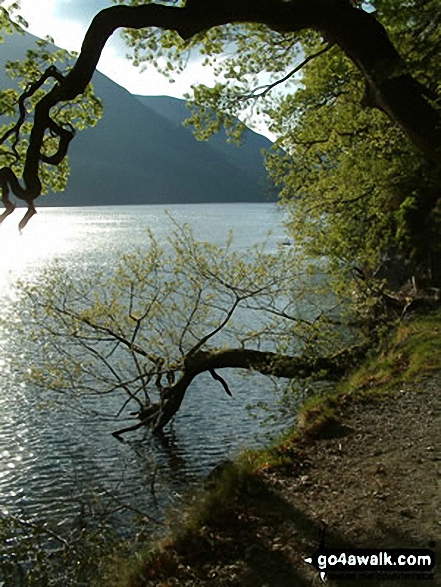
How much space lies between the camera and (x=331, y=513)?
6.59 metres

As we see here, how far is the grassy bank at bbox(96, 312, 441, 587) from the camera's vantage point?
595 centimetres

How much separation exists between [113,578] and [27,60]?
8275mm

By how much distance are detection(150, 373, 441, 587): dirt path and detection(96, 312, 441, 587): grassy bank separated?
2cm

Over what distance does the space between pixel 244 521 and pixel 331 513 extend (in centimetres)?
101

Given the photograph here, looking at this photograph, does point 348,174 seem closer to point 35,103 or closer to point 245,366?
point 245,366

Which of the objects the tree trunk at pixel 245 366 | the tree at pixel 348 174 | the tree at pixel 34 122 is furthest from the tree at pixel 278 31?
the tree trunk at pixel 245 366

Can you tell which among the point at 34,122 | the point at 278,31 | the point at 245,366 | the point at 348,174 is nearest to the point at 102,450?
the point at 245,366

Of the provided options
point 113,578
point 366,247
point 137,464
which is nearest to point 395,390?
point 113,578

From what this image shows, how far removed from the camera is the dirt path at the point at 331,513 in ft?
18.9

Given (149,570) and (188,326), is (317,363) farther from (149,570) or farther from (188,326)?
(149,570)

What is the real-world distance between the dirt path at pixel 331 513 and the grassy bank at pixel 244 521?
2cm

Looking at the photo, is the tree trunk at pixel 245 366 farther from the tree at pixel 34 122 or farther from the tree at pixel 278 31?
the tree at pixel 278 31

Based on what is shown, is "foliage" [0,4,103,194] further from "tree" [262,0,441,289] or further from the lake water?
the lake water

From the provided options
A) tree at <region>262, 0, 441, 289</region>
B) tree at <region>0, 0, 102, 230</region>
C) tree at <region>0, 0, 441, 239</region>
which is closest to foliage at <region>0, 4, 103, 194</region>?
tree at <region>0, 0, 102, 230</region>
